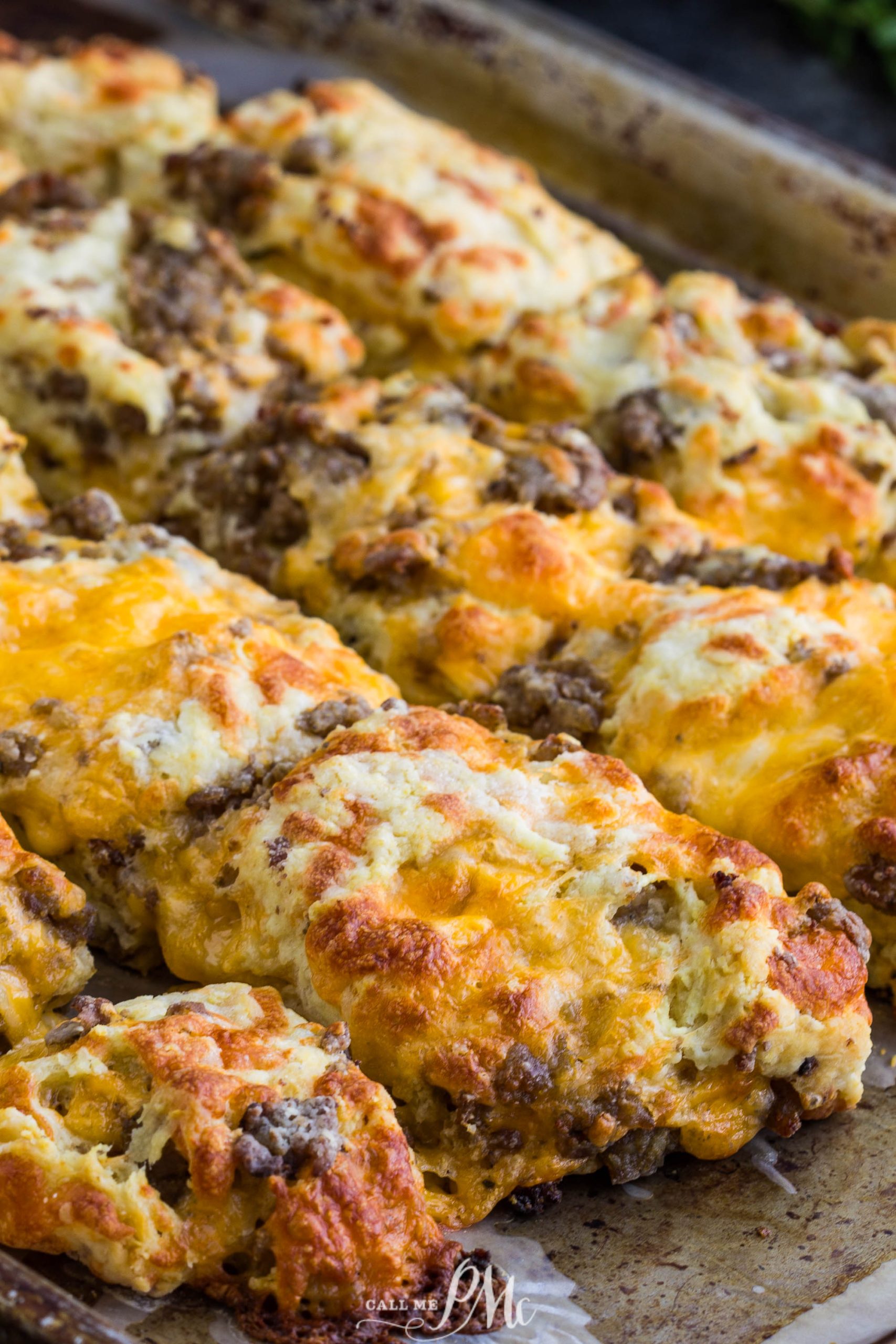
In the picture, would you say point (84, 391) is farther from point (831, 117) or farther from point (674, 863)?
point (831, 117)

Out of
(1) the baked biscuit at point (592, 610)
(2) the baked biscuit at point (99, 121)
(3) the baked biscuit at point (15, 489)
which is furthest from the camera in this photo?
(2) the baked biscuit at point (99, 121)

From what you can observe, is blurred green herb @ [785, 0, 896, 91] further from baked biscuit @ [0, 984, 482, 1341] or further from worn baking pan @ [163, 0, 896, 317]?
baked biscuit @ [0, 984, 482, 1341]

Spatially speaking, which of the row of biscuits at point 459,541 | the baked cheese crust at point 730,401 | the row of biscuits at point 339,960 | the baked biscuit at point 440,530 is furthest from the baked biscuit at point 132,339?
the row of biscuits at point 339,960

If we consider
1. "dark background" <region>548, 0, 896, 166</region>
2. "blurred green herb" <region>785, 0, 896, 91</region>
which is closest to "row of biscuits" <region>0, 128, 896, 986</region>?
"dark background" <region>548, 0, 896, 166</region>

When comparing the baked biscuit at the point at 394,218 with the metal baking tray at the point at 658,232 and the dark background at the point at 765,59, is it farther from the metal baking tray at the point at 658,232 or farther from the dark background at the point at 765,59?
the dark background at the point at 765,59

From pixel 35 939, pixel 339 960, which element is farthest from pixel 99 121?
pixel 339 960

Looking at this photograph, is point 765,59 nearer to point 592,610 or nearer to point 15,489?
point 592,610
